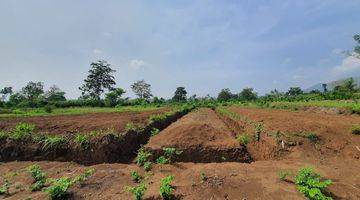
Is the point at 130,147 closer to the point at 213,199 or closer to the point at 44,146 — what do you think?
the point at 44,146

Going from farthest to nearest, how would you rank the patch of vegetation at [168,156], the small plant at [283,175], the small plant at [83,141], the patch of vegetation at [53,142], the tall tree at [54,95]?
the tall tree at [54,95], the patch of vegetation at [53,142], the small plant at [83,141], the patch of vegetation at [168,156], the small plant at [283,175]

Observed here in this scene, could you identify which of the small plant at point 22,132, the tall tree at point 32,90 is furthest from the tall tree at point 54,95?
the small plant at point 22,132

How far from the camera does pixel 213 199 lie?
789cm

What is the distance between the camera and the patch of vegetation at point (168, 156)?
11102 millimetres

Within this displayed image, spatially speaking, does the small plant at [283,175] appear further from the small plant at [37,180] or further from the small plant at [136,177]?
the small plant at [37,180]

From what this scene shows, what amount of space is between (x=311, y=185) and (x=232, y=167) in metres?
2.45

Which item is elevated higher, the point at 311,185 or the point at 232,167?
the point at 232,167

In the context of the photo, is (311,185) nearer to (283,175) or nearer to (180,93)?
(283,175)

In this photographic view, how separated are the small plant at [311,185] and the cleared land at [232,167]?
0.55 feet

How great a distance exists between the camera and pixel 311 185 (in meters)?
7.87

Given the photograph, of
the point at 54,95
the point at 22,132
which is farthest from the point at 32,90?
the point at 22,132

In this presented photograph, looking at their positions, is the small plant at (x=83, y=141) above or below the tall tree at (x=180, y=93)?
below

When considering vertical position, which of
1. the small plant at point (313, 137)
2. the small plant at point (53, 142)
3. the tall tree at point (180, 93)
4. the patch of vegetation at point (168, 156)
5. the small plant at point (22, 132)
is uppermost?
the tall tree at point (180, 93)

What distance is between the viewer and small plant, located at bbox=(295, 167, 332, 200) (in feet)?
24.5
